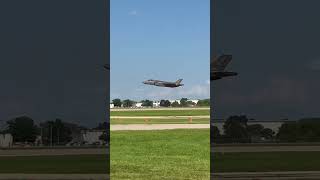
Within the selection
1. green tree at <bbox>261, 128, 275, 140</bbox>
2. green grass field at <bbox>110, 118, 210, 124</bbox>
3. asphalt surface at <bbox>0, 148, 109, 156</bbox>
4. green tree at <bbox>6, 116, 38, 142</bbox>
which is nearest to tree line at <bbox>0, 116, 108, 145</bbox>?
green tree at <bbox>6, 116, 38, 142</bbox>

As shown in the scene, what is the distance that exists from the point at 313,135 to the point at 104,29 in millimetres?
4560

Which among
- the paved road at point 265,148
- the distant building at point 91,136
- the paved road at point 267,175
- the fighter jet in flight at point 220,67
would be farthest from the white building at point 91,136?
the paved road at point 265,148

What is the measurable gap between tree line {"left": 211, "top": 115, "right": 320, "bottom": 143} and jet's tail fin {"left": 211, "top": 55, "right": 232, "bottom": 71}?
87 cm

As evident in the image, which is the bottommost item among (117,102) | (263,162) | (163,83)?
(263,162)

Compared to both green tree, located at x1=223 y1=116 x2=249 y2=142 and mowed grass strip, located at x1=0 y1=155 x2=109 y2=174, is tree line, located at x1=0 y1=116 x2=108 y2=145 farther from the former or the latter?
green tree, located at x1=223 y1=116 x2=249 y2=142

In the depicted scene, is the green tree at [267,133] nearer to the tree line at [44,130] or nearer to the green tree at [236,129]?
the green tree at [236,129]

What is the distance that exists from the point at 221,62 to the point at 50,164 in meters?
3.12

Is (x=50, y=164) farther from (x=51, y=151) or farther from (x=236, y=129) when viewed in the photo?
(x=236, y=129)

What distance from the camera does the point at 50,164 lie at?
8273 mm

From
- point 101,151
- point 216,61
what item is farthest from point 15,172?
point 216,61

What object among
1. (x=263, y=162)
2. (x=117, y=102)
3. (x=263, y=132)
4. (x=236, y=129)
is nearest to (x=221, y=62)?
(x=236, y=129)

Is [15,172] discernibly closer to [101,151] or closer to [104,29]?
[101,151]

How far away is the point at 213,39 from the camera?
7.75 metres

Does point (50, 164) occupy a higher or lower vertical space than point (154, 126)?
lower
